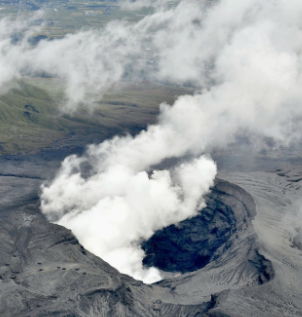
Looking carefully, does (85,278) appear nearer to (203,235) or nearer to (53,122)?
(203,235)

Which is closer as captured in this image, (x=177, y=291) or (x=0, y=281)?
(x=0, y=281)

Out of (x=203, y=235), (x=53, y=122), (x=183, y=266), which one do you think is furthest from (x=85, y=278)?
(x=53, y=122)

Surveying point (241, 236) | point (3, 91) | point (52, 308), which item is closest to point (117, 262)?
point (241, 236)

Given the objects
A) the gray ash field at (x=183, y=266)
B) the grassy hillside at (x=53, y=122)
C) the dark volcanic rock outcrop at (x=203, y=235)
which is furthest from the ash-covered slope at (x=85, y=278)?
the grassy hillside at (x=53, y=122)

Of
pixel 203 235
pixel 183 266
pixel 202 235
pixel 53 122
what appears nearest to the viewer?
pixel 183 266

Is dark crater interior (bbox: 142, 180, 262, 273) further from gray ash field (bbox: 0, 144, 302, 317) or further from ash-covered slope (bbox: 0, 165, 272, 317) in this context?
ash-covered slope (bbox: 0, 165, 272, 317)

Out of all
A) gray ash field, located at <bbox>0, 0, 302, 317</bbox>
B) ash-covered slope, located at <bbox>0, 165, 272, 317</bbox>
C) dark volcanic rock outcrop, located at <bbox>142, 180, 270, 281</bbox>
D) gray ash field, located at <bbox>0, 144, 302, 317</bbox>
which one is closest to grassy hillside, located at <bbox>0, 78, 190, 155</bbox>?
gray ash field, located at <bbox>0, 0, 302, 317</bbox>

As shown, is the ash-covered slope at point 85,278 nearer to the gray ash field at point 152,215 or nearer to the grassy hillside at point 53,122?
the gray ash field at point 152,215

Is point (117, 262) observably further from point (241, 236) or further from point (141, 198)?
point (241, 236)

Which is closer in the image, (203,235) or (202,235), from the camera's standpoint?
(203,235)
